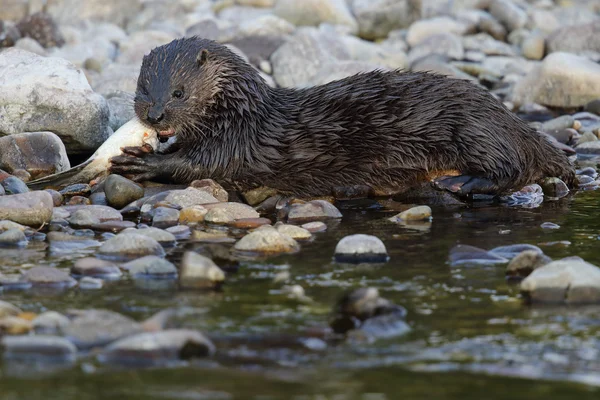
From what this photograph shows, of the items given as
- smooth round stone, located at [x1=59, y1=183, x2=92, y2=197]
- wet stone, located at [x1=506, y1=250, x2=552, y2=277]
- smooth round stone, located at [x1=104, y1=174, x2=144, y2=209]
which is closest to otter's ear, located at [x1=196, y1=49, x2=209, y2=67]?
smooth round stone, located at [x1=104, y1=174, x2=144, y2=209]

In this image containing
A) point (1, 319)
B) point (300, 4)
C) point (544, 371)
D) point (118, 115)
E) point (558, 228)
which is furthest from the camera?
point (300, 4)

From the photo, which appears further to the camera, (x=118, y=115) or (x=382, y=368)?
(x=118, y=115)

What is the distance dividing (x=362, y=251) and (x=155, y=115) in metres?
2.33

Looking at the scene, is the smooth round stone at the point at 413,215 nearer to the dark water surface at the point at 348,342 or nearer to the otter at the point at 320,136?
the otter at the point at 320,136

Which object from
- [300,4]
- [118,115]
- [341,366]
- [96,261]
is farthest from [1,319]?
[300,4]

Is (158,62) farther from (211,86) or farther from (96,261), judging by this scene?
(96,261)

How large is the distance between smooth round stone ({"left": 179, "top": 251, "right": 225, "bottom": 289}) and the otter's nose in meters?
2.43

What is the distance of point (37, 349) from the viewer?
3.25 m

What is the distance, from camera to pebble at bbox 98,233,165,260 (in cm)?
482

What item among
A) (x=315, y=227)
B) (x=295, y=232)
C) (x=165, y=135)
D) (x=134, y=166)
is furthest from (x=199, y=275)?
(x=165, y=135)

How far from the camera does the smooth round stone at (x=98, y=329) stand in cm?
340

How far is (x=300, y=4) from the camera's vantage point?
14.9 meters

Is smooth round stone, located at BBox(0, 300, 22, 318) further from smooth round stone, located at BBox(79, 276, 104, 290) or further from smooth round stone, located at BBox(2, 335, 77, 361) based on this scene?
smooth round stone, located at BBox(79, 276, 104, 290)

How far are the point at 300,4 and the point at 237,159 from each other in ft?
28.7
